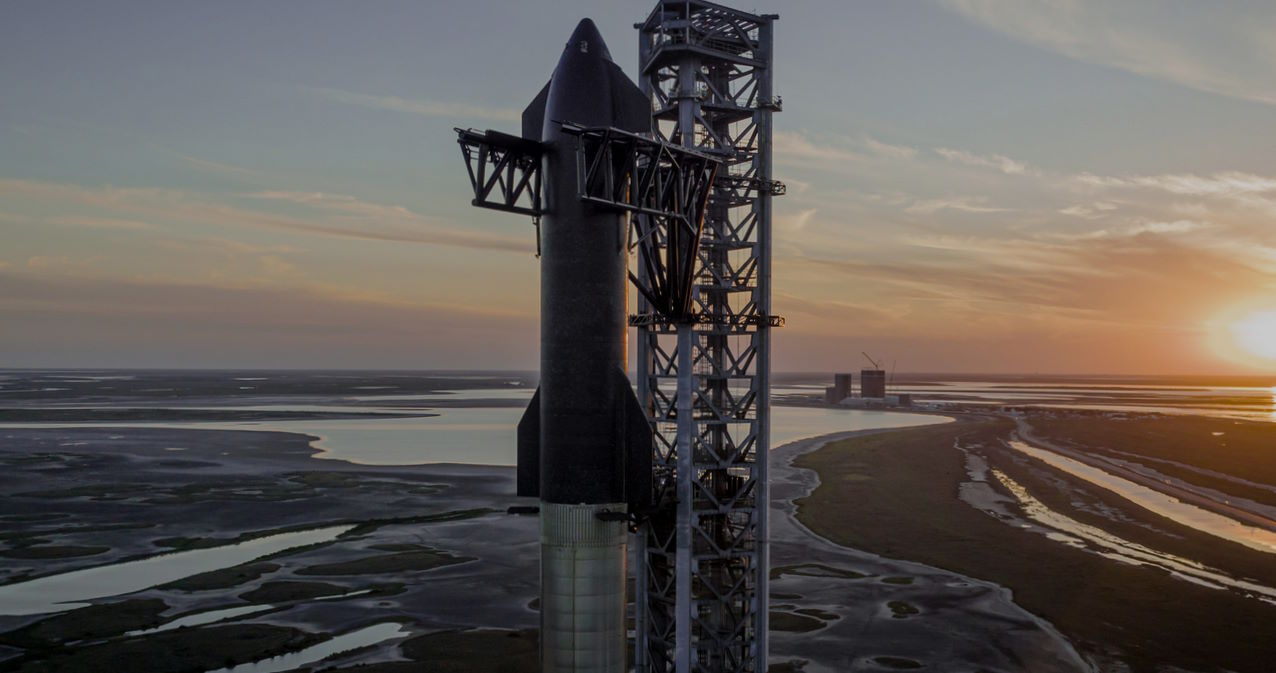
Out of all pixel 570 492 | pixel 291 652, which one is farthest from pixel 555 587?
pixel 291 652

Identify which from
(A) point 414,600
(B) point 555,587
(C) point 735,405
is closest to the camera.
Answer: (B) point 555,587

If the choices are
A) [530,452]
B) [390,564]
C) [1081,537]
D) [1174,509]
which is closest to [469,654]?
[530,452]

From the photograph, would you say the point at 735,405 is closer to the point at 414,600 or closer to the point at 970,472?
the point at 414,600

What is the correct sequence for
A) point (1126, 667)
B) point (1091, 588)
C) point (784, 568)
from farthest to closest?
point (784, 568) → point (1091, 588) → point (1126, 667)

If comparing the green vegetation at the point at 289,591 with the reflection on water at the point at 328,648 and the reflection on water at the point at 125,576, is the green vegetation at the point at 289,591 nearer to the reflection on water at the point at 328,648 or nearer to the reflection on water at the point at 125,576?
the reflection on water at the point at 125,576

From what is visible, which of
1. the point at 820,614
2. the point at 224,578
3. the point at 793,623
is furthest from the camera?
the point at 224,578

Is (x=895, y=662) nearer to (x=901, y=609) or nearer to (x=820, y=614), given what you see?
(x=820, y=614)
